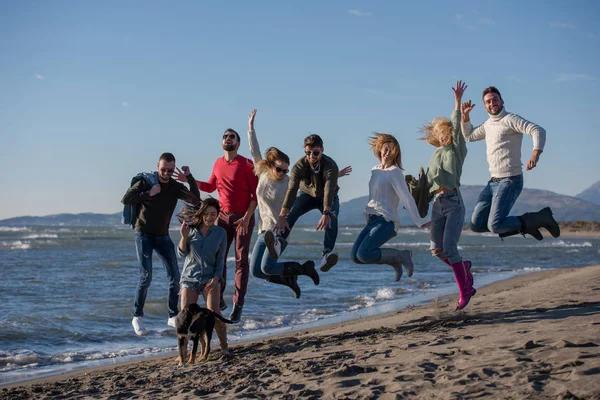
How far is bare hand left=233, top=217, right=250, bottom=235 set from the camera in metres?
8.09

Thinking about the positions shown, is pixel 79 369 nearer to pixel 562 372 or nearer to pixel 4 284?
pixel 562 372

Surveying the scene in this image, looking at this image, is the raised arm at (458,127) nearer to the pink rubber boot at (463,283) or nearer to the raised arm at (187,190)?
the pink rubber boot at (463,283)

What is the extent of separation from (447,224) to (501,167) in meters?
0.92

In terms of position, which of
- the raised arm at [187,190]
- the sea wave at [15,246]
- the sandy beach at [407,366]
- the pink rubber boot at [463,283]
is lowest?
the sandy beach at [407,366]

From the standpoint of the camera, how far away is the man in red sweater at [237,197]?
820cm

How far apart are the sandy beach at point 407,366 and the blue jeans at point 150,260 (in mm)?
741

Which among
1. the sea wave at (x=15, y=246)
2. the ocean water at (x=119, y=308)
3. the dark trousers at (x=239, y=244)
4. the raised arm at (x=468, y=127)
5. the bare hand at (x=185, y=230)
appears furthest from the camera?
the sea wave at (x=15, y=246)

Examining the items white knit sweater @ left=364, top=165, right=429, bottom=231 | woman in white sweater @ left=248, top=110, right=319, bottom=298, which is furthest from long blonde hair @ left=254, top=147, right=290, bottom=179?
white knit sweater @ left=364, top=165, right=429, bottom=231

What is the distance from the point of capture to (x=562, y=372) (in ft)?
16.2

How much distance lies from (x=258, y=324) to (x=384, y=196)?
482cm

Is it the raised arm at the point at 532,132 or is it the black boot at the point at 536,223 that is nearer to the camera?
the raised arm at the point at 532,132

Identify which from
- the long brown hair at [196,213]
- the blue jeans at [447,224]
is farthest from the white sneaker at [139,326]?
the blue jeans at [447,224]

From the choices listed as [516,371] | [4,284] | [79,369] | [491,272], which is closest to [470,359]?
[516,371]

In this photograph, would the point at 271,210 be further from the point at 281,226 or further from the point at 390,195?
the point at 390,195
